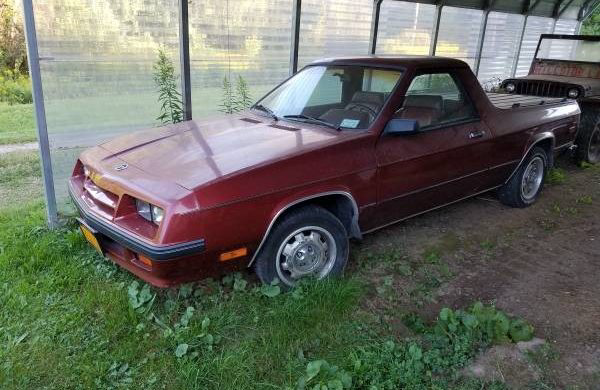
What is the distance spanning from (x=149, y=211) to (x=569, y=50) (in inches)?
324

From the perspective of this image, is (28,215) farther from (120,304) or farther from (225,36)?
(225,36)

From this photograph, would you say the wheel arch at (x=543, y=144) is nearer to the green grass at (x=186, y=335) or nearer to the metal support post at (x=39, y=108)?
the green grass at (x=186, y=335)

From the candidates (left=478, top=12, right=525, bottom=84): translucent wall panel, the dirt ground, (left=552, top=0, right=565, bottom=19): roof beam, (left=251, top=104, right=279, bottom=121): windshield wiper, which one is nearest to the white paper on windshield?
(left=251, top=104, right=279, bottom=121): windshield wiper

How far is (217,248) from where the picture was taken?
281 centimetres

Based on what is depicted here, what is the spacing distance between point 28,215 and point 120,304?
202 cm

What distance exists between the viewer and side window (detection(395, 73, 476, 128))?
12.6 feet

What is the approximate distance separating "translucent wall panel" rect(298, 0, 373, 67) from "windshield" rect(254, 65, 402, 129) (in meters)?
2.42

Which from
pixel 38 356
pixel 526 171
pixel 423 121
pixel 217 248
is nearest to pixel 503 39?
pixel 526 171

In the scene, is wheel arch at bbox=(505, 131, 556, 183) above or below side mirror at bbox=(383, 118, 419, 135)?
below

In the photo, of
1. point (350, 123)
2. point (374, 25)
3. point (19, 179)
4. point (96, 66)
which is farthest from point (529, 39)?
point (19, 179)

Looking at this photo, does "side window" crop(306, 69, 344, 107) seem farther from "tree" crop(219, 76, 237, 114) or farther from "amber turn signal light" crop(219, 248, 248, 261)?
"tree" crop(219, 76, 237, 114)

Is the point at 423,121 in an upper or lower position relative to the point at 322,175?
upper

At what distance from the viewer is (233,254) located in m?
2.91

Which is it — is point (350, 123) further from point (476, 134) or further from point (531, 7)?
point (531, 7)
